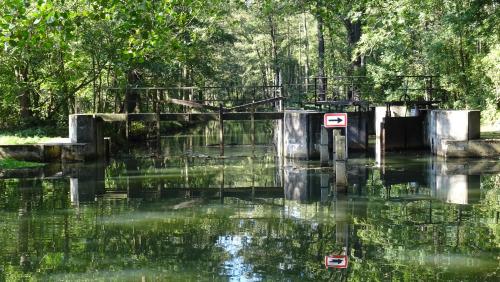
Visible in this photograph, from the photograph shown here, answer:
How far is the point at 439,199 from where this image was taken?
14.9 metres

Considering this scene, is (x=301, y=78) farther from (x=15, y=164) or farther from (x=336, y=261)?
(x=336, y=261)

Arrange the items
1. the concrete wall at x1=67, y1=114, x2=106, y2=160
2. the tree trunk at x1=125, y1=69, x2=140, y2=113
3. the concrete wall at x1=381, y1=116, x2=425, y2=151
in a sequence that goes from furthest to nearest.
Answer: the tree trunk at x1=125, y1=69, x2=140, y2=113 < the concrete wall at x1=381, y1=116, x2=425, y2=151 < the concrete wall at x1=67, y1=114, x2=106, y2=160

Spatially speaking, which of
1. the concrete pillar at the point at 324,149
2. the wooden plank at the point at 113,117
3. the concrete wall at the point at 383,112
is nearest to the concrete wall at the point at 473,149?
the concrete pillar at the point at 324,149

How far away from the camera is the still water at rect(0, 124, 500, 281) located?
9312mm

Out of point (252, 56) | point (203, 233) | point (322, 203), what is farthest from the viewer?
point (252, 56)

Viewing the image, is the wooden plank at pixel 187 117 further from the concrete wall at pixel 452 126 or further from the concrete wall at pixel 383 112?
the concrete wall at pixel 383 112

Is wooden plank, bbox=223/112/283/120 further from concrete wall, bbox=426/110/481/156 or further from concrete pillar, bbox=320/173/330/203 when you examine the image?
concrete pillar, bbox=320/173/330/203

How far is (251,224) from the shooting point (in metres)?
12.5

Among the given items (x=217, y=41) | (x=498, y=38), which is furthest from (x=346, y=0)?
(x=217, y=41)

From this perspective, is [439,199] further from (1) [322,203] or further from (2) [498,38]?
(2) [498,38]

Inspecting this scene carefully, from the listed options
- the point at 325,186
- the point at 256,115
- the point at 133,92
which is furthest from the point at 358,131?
the point at 133,92

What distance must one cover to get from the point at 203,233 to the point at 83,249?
2.09 meters

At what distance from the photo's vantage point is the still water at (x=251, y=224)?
30.6ft

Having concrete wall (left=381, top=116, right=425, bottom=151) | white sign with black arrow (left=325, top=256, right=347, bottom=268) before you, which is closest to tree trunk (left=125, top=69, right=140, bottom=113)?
concrete wall (left=381, top=116, right=425, bottom=151)
